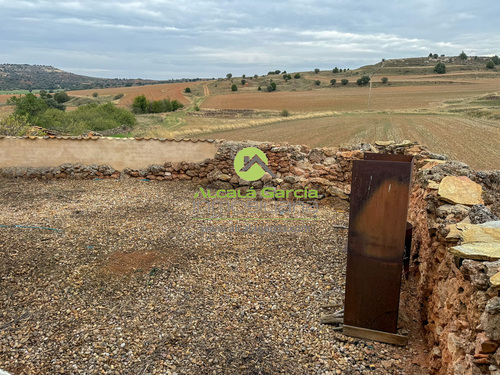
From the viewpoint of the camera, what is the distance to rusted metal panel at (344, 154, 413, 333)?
376cm

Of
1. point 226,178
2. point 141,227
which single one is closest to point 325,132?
point 226,178

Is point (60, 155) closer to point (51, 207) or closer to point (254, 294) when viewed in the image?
point (51, 207)

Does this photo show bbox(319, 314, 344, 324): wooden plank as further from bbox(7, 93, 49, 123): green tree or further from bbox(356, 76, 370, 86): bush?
bbox(356, 76, 370, 86): bush

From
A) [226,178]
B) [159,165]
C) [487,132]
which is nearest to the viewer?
[226,178]

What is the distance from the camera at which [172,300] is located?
16.2 ft

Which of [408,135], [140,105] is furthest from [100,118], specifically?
[408,135]

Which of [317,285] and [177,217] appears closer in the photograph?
[317,285]

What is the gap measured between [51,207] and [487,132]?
1054 inches

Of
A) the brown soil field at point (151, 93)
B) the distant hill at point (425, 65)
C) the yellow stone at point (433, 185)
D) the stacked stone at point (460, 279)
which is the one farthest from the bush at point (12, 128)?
the distant hill at point (425, 65)

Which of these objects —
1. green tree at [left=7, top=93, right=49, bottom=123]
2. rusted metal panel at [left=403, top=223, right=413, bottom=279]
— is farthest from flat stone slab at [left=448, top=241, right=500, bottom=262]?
green tree at [left=7, top=93, right=49, bottom=123]

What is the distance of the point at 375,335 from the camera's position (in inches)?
163

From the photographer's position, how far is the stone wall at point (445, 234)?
8.64 ft

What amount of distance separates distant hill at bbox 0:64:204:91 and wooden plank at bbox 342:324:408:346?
12236cm

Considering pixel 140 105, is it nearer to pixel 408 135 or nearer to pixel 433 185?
pixel 408 135
